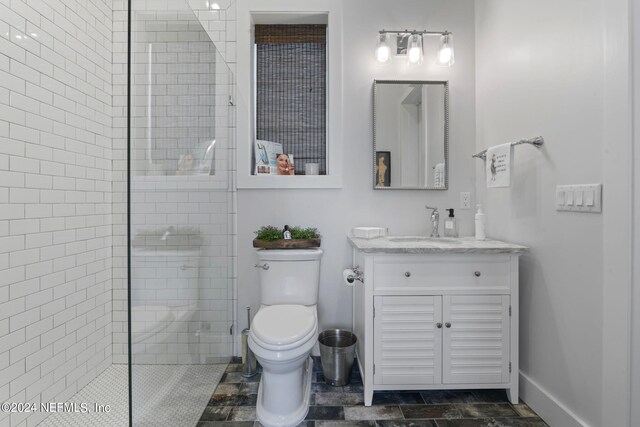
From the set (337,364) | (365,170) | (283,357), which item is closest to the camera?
(283,357)

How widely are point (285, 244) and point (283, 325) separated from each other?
56 cm

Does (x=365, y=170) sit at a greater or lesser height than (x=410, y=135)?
lesser

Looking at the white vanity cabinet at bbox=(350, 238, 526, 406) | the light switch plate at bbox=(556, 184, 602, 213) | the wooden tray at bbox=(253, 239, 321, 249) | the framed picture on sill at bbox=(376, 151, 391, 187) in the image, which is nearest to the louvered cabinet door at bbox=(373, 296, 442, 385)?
the white vanity cabinet at bbox=(350, 238, 526, 406)

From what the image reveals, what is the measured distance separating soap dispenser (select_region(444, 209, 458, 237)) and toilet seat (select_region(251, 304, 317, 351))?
3.55ft

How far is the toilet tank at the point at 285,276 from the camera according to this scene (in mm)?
1952

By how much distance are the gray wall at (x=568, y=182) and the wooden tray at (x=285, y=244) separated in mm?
1166

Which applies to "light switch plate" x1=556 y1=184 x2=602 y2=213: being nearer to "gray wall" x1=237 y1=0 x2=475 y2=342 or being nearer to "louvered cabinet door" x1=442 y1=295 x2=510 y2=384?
"louvered cabinet door" x1=442 y1=295 x2=510 y2=384

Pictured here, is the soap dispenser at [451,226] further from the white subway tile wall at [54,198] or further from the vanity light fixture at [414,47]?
the white subway tile wall at [54,198]

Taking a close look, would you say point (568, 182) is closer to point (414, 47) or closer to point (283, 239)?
point (414, 47)

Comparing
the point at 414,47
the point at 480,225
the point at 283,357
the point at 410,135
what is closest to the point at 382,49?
the point at 414,47

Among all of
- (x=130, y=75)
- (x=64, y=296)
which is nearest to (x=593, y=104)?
(x=130, y=75)

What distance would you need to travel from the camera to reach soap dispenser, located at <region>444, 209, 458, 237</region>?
2094mm

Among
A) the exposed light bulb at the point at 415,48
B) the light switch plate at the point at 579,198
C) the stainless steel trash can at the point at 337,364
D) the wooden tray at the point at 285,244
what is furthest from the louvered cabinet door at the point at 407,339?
the exposed light bulb at the point at 415,48

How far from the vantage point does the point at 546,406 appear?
5.02 feet
